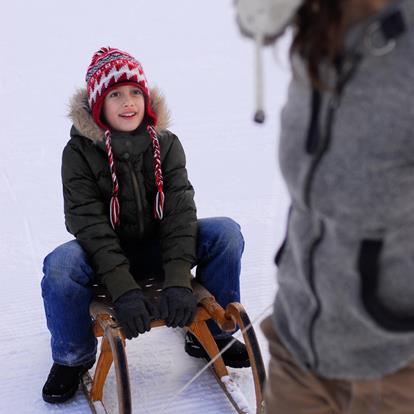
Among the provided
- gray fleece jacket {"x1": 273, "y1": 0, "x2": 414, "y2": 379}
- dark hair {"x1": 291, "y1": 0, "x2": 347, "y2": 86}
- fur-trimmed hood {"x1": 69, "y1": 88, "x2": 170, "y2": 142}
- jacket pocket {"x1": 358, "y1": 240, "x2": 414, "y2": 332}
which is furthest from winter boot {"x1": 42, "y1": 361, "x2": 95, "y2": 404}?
dark hair {"x1": 291, "y1": 0, "x2": 347, "y2": 86}

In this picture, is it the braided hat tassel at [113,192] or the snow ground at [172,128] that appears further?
the snow ground at [172,128]

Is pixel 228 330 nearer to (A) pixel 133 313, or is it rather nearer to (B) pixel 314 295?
(A) pixel 133 313

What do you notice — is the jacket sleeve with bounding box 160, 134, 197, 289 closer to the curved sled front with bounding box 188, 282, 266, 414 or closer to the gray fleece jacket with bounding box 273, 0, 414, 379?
the curved sled front with bounding box 188, 282, 266, 414

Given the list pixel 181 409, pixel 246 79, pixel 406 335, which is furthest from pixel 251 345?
pixel 246 79

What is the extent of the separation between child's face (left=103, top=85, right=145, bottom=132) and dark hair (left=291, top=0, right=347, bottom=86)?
1133 millimetres

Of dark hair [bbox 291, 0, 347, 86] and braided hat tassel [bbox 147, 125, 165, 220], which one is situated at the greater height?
dark hair [bbox 291, 0, 347, 86]

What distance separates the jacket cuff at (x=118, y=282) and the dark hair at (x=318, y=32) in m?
1.09

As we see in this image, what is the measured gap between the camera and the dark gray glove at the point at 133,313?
1752 millimetres

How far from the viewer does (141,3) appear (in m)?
7.55

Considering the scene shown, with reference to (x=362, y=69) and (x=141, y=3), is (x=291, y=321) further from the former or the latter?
(x=141, y=3)

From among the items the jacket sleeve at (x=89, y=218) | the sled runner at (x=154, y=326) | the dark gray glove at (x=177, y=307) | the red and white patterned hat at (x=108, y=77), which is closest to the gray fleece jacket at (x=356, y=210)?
the sled runner at (x=154, y=326)

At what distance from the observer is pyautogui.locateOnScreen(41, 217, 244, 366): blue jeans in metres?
1.86

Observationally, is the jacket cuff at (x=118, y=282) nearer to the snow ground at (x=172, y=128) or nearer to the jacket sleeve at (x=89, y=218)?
the jacket sleeve at (x=89, y=218)

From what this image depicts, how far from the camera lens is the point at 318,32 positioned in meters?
0.80
